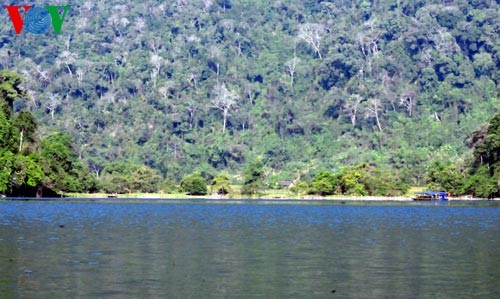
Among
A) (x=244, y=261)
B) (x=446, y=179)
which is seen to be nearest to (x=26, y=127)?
(x=446, y=179)

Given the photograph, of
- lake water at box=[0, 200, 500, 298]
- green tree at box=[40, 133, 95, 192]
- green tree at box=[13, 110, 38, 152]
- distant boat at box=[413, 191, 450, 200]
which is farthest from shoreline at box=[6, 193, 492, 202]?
lake water at box=[0, 200, 500, 298]

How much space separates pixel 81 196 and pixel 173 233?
114m

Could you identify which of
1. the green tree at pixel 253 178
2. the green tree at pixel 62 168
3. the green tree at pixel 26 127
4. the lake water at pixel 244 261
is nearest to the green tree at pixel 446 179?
the green tree at pixel 253 178

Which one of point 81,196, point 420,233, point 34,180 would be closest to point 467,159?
point 81,196

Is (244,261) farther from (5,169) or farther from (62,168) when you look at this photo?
(62,168)

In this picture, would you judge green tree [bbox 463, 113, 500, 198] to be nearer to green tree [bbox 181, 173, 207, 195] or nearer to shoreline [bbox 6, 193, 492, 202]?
shoreline [bbox 6, 193, 492, 202]

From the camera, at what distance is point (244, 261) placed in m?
48.3

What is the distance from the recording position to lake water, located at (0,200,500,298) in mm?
38125

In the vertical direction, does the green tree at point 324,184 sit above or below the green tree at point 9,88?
below

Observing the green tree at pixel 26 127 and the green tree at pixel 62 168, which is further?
the green tree at pixel 26 127

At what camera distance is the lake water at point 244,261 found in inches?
1501

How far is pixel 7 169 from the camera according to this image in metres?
142

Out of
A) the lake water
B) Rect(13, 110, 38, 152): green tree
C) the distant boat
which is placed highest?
Rect(13, 110, 38, 152): green tree

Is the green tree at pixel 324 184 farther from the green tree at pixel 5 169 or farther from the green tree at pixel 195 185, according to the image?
the green tree at pixel 5 169
